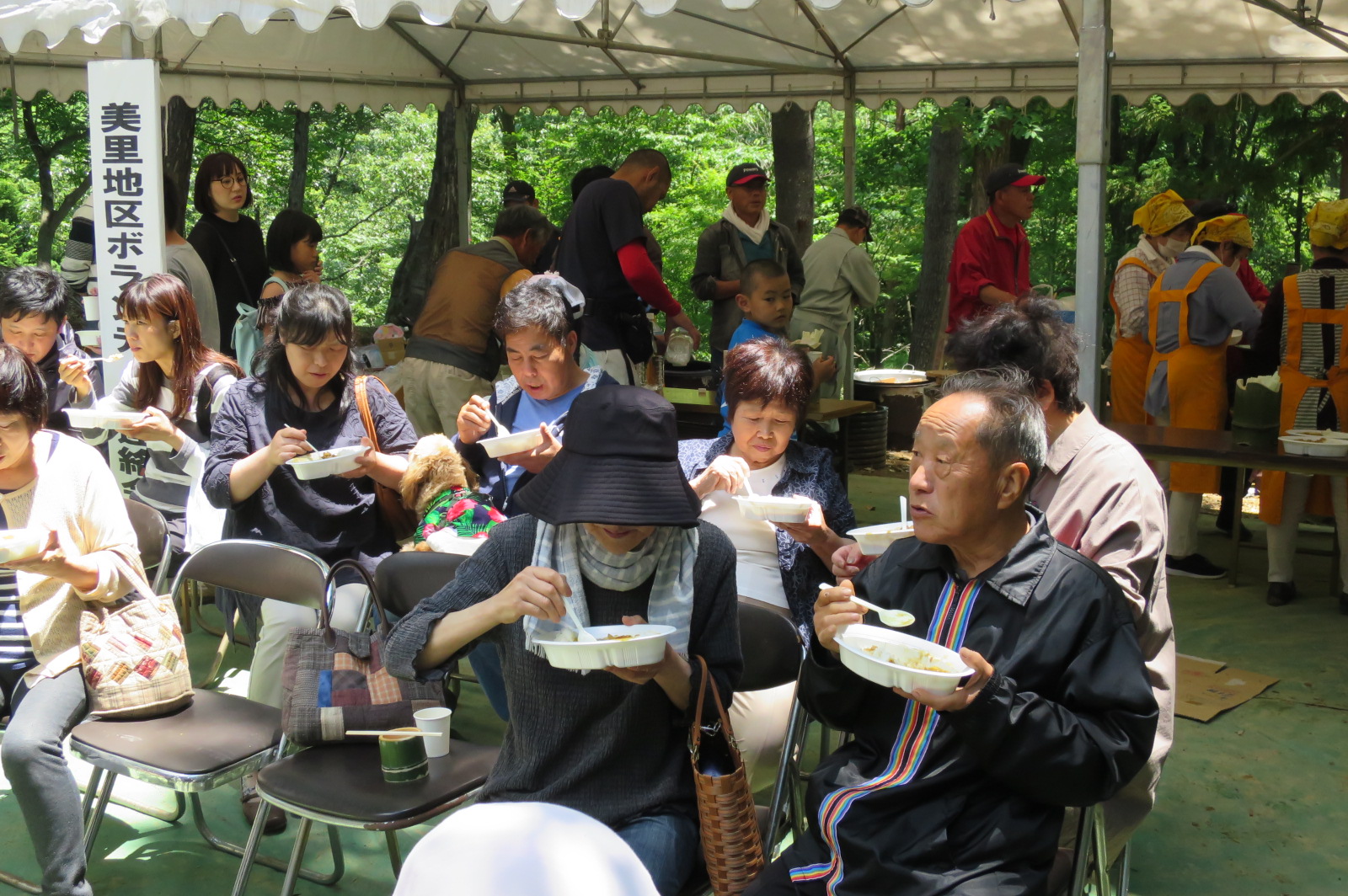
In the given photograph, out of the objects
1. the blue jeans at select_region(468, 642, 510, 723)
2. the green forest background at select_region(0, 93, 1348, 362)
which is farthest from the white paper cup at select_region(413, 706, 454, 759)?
the green forest background at select_region(0, 93, 1348, 362)

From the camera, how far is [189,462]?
4.20 m

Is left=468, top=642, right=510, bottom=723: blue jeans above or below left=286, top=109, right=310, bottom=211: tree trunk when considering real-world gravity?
below

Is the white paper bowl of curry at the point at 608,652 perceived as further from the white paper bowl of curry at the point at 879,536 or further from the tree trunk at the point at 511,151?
the tree trunk at the point at 511,151

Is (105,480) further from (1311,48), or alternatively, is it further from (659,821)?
(1311,48)

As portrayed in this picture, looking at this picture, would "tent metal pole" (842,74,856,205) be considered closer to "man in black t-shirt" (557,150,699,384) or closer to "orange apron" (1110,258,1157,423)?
"orange apron" (1110,258,1157,423)

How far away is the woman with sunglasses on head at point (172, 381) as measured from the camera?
4.28 metres

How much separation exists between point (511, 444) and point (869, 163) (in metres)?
17.3

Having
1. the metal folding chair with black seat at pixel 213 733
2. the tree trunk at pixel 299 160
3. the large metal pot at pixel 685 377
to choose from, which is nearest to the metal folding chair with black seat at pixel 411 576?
the metal folding chair with black seat at pixel 213 733

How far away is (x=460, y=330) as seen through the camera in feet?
18.9

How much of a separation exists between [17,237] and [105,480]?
76.4ft

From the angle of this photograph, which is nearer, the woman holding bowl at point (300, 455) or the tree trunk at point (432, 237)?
the woman holding bowl at point (300, 455)

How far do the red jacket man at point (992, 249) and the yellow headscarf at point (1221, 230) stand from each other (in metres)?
0.92

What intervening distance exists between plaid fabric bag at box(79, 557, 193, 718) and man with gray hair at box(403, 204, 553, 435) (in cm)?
294

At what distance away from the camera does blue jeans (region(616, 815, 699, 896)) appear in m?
2.11
